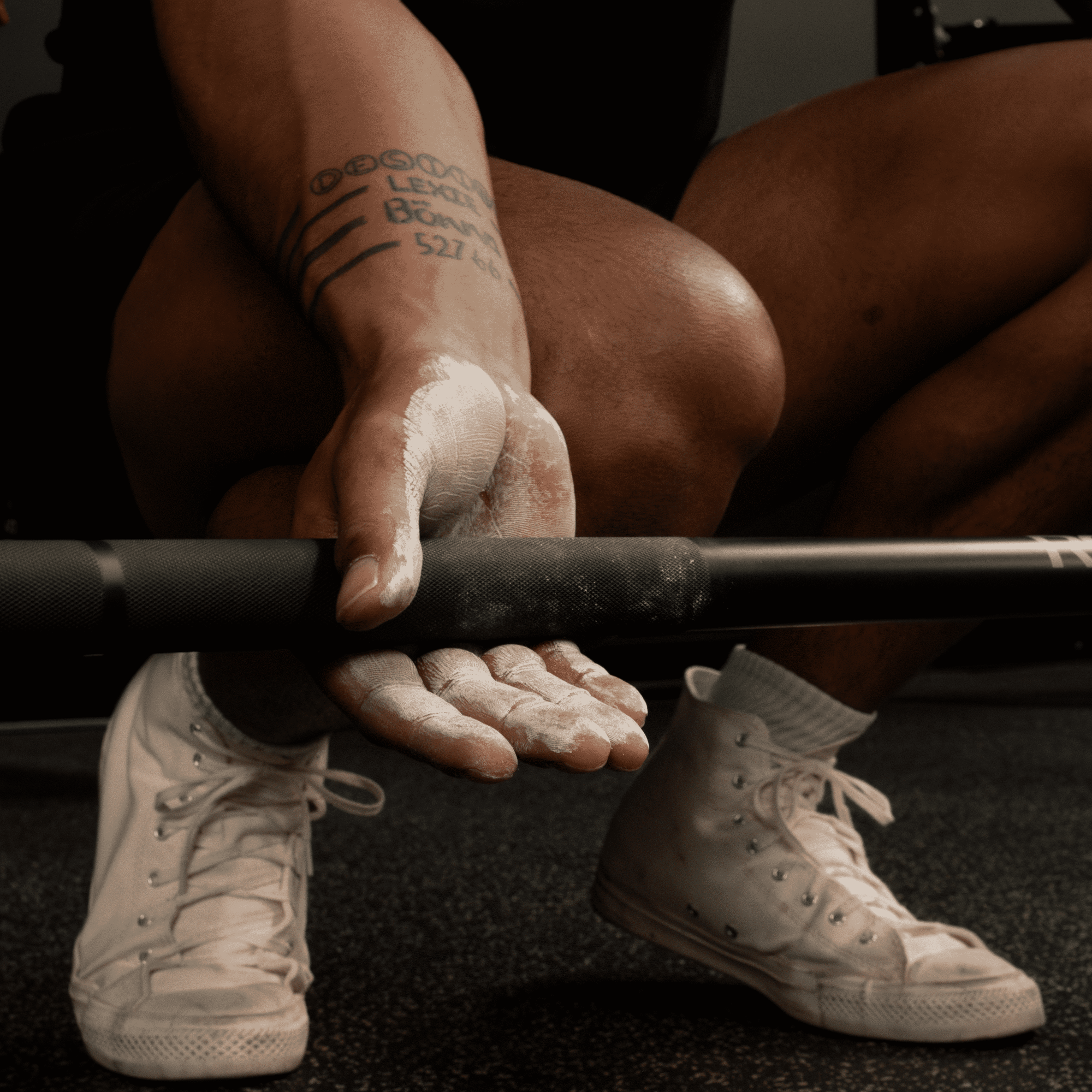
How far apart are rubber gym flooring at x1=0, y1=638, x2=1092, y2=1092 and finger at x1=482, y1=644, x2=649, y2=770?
0.31 metres

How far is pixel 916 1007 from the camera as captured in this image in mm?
668

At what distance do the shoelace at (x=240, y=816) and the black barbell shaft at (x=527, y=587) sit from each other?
32cm

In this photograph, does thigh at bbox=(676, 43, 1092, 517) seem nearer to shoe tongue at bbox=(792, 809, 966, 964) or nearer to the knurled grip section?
shoe tongue at bbox=(792, 809, 966, 964)

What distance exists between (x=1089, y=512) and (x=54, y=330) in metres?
0.78

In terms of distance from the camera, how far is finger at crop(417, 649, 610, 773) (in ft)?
1.09

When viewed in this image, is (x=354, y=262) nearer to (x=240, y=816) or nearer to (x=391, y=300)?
(x=391, y=300)

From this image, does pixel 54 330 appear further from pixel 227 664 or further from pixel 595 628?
pixel 595 628

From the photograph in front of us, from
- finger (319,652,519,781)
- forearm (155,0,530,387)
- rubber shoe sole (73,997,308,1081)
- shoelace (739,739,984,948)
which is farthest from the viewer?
shoelace (739,739,984,948)

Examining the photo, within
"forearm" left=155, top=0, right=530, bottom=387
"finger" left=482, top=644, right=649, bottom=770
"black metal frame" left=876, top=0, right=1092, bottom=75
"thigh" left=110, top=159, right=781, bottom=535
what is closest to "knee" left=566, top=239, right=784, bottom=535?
"thigh" left=110, top=159, right=781, bottom=535

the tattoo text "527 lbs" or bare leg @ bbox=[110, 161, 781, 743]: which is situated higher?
the tattoo text "527 lbs"

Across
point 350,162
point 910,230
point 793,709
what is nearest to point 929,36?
point 910,230

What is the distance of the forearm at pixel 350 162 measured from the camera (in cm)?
49

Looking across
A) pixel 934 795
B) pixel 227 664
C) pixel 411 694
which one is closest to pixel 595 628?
pixel 411 694

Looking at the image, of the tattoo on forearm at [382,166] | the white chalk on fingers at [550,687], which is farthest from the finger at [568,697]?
the tattoo on forearm at [382,166]
